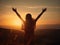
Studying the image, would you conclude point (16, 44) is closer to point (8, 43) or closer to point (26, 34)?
point (8, 43)

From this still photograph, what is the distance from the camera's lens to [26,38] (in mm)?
9125

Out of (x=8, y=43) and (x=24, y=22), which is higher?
(x=24, y=22)

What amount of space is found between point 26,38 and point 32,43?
284 mm

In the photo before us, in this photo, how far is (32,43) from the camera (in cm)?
922

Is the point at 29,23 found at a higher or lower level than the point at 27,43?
higher

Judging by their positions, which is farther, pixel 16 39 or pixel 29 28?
pixel 16 39

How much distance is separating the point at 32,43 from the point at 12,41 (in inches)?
96.2

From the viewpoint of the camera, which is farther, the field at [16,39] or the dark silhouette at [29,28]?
the field at [16,39]

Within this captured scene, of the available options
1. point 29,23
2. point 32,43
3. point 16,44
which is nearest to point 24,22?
point 29,23

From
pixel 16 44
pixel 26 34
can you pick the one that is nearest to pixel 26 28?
pixel 26 34

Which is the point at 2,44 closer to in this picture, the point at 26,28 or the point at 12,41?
the point at 12,41

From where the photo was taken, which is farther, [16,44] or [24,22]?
[16,44]

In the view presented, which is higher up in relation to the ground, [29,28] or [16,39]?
[29,28]

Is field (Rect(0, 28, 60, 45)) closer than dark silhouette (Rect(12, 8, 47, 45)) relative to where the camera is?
No
